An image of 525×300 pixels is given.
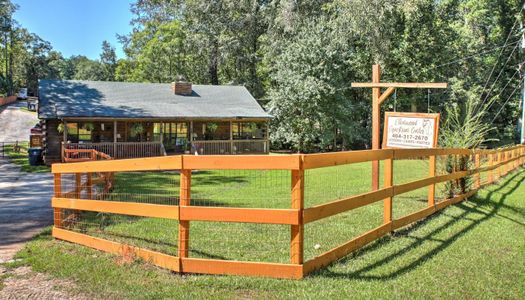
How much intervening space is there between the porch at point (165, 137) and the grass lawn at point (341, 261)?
63.0ft

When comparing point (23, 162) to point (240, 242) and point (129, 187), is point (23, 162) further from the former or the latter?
point (240, 242)

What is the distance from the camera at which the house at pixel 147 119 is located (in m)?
25.7

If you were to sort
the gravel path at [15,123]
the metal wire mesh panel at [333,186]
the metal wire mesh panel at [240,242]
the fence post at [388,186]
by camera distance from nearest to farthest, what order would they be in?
1. the metal wire mesh panel at [240,242]
2. the fence post at [388,186]
3. the metal wire mesh panel at [333,186]
4. the gravel path at [15,123]

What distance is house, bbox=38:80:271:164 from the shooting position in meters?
25.7

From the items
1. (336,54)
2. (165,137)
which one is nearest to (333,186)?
(165,137)

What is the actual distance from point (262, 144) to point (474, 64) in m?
19.3

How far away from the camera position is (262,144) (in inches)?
1245

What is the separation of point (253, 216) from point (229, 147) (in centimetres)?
2565

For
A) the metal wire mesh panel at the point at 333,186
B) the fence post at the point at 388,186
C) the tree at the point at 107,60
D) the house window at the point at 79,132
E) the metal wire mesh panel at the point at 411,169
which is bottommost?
the metal wire mesh panel at the point at 333,186

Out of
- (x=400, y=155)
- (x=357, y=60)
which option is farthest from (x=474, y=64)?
(x=400, y=155)

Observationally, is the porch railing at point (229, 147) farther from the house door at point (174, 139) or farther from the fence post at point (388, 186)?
the fence post at point (388, 186)

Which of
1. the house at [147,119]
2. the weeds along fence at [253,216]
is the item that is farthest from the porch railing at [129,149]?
the weeds along fence at [253,216]

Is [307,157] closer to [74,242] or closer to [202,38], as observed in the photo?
[74,242]

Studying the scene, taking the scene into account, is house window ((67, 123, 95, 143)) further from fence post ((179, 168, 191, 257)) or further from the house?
fence post ((179, 168, 191, 257))
